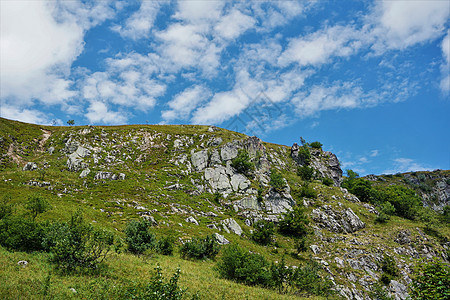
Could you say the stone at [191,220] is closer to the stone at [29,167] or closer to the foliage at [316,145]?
the stone at [29,167]

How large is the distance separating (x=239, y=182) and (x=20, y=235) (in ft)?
189

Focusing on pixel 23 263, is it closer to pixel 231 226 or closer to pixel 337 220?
pixel 231 226

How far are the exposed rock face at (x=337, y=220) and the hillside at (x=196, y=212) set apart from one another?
1.05ft

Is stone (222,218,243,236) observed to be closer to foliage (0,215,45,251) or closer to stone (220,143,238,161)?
stone (220,143,238,161)

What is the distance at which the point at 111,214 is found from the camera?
4431 cm

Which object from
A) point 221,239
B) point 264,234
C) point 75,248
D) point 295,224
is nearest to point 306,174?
point 295,224

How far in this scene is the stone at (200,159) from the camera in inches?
3118

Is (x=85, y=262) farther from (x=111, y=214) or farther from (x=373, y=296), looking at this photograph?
(x=373, y=296)


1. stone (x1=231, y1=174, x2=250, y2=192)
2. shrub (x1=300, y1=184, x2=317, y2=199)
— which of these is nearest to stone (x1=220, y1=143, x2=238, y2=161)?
stone (x1=231, y1=174, x2=250, y2=192)

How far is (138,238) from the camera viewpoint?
1165 inches

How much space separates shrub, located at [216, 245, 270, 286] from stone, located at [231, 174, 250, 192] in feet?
141

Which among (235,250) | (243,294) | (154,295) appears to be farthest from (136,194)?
(154,295)

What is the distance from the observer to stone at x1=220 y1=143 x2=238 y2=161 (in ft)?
273

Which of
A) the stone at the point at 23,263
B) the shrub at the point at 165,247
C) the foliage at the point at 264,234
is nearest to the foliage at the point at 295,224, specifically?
the foliage at the point at 264,234
